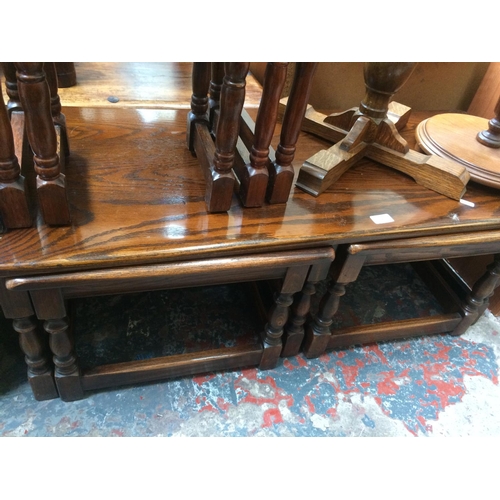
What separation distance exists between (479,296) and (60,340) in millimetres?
1091

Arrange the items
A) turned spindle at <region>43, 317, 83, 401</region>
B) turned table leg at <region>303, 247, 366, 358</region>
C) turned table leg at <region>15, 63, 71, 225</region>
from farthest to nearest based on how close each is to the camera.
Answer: turned table leg at <region>303, 247, 366, 358</region>
turned spindle at <region>43, 317, 83, 401</region>
turned table leg at <region>15, 63, 71, 225</region>

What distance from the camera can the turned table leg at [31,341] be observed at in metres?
0.77

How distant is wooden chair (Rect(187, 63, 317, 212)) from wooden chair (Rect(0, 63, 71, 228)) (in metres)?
0.27

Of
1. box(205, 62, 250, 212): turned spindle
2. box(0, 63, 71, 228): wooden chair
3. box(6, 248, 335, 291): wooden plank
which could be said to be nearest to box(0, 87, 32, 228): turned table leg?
box(0, 63, 71, 228): wooden chair

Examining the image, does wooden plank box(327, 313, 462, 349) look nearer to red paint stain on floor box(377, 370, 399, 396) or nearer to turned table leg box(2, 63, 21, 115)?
red paint stain on floor box(377, 370, 399, 396)

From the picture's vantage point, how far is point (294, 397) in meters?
1.11

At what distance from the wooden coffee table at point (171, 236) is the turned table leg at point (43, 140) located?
47 millimetres

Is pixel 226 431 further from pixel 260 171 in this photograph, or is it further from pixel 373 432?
pixel 260 171

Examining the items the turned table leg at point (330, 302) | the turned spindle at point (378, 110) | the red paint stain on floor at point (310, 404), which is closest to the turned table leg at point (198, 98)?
the turned spindle at point (378, 110)

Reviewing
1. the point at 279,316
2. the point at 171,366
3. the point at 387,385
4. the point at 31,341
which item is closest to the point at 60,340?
the point at 31,341

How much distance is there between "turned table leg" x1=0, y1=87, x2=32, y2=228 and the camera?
0.68 meters

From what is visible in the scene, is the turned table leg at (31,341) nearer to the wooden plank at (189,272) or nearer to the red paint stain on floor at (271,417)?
the wooden plank at (189,272)

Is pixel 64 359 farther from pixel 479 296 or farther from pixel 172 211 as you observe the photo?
pixel 479 296

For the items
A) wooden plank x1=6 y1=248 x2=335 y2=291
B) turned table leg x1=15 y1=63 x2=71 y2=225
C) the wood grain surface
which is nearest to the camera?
turned table leg x1=15 y1=63 x2=71 y2=225
